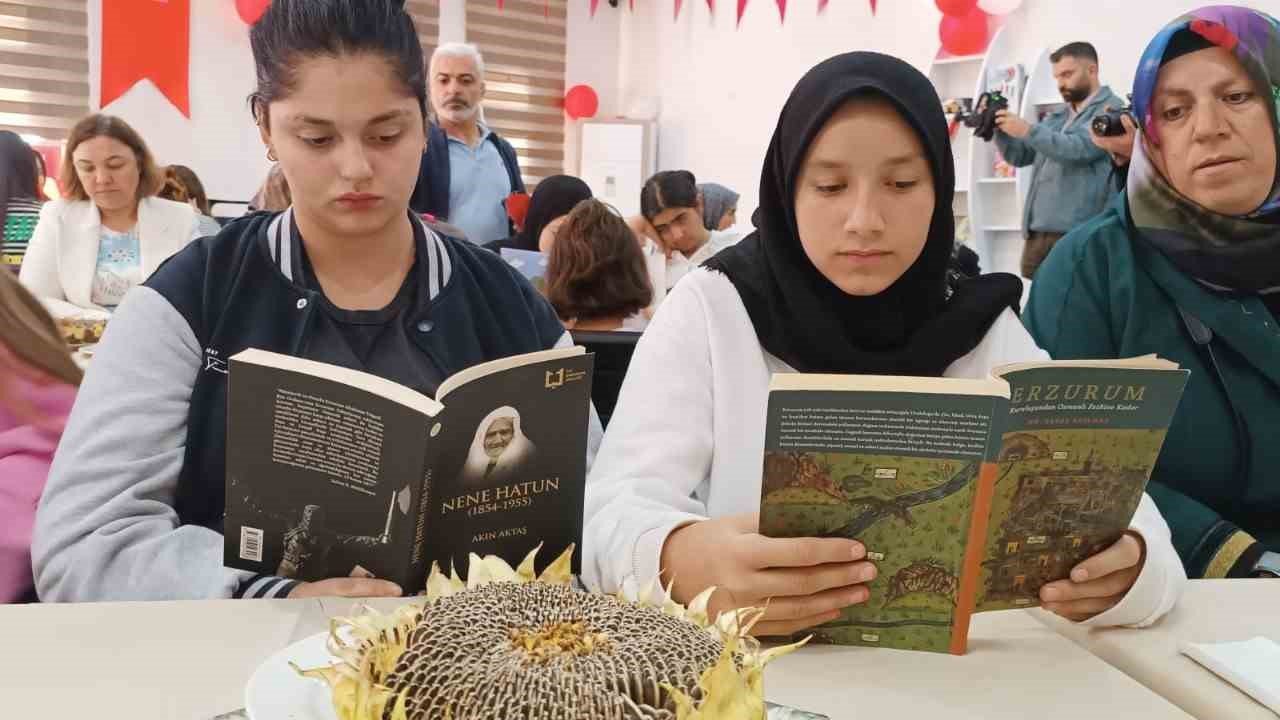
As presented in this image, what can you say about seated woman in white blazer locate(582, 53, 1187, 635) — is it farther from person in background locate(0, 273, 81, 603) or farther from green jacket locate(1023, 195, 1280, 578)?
person in background locate(0, 273, 81, 603)

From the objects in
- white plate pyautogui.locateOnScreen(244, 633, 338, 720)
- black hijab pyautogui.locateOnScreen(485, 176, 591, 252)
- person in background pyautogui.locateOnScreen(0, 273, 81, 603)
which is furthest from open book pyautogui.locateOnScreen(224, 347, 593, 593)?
black hijab pyautogui.locateOnScreen(485, 176, 591, 252)

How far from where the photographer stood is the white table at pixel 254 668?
2.49 feet

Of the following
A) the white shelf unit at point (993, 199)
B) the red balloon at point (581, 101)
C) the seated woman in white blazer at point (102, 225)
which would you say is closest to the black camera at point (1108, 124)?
the seated woman in white blazer at point (102, 225)

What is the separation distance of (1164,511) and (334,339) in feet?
3.80

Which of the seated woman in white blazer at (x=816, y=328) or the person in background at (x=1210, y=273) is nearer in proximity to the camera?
the seated woman in white blazer at (x=816, y=328)

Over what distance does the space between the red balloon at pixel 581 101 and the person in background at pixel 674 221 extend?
441 centimetres

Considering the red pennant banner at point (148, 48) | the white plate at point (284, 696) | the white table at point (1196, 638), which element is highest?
the red pennant banner at point (148, 48)

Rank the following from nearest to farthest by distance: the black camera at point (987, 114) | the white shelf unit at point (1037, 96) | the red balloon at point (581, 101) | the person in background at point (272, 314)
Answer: the person in background at point (272, 314) < the black camera at point (987, 114) < the white shelf unit at point (1037, 96) < the red balloon at point (581, 101)

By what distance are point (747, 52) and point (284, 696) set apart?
7.71m

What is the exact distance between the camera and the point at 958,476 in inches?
33.9

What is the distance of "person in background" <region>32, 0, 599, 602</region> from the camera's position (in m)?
Answer: 1.14

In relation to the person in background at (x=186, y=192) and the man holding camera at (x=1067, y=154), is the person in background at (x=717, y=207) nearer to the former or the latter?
the man holding camera at (x=1067, y=154)

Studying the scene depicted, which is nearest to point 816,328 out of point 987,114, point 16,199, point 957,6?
point 16,199

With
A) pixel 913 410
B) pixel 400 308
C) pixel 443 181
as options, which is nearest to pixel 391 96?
pixel 400 308
